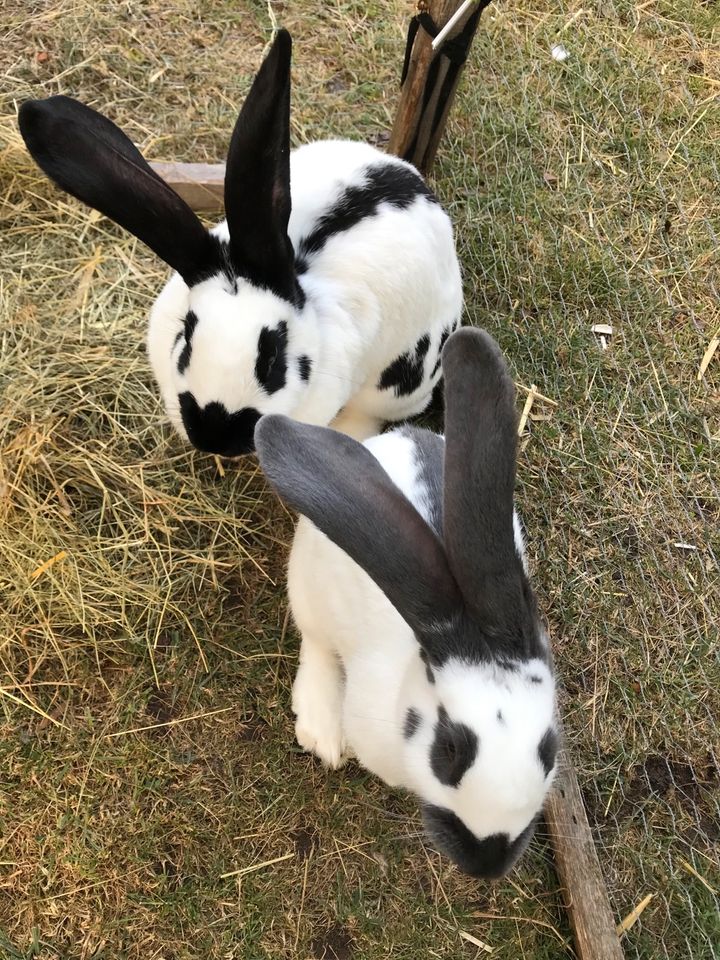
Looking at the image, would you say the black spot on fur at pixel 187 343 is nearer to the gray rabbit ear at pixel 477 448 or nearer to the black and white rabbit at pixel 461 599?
the black and white rabbit at pixel 461 599

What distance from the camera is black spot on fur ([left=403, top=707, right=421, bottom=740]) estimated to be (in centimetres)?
150

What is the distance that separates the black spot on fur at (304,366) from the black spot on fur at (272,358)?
5 cm

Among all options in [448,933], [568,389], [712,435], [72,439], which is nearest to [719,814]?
[448,933]

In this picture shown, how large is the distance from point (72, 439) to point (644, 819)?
1904 millimetres

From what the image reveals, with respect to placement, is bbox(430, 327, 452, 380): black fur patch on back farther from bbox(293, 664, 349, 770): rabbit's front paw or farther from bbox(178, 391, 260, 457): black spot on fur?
bbox(293, 664, 349, 770): rabbit's front paw

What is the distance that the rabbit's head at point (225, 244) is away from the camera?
1.60 meters

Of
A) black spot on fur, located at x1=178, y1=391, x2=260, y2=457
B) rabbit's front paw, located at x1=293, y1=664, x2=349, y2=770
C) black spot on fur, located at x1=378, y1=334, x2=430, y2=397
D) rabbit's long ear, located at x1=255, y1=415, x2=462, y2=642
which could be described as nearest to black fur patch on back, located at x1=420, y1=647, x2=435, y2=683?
rabbit's long ear, located at x1=255, y1=415, x2=462, y2=642

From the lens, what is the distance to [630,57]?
309cm

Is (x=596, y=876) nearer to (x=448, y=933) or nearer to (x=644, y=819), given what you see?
(x=644, y=819)

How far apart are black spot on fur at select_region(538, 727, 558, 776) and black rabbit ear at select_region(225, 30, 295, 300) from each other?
108cm

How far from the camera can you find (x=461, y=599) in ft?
4.54

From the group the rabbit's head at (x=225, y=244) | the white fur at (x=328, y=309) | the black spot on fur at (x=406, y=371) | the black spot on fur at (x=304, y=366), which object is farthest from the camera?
the black spot on fur at (x=406, y=371)

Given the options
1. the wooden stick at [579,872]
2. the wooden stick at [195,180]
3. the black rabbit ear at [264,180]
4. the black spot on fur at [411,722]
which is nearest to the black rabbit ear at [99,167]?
the black rabbit ear at [264,180]

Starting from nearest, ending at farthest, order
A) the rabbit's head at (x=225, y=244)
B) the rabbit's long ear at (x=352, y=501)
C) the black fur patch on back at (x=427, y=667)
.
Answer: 1. the rabbit's long ear at (x=352, y=501)
2. the black fur patch on back at (x=427, y=667)
3. the rabbit's head at (x=225, y=244)
